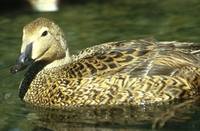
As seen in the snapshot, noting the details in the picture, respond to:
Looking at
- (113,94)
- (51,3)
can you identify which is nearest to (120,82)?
(113,94)

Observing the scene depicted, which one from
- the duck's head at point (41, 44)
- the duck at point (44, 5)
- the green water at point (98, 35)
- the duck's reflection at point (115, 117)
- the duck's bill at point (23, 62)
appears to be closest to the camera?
the duck's reflection at point (115, 117)

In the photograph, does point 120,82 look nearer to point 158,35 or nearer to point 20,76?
point 20,76

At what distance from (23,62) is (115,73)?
1217 mm

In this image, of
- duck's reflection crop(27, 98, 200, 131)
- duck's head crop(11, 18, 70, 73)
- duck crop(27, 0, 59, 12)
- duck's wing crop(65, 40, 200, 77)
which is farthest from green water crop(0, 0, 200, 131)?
duck's head crop(11, 18, 70, 73)

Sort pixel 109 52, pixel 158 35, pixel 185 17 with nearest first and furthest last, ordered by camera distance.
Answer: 1. pixel 109 52
2. pixel 158 35
3. pixel 185 17

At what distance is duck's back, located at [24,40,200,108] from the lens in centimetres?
1124

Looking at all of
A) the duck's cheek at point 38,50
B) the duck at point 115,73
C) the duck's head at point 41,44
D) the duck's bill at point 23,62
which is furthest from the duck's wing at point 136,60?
the duck's bill at point 23,62

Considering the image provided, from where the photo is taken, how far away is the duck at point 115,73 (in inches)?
442

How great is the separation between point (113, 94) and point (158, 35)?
3.46m

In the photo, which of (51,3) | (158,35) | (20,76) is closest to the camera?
(20,76)

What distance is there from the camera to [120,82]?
11.2 m

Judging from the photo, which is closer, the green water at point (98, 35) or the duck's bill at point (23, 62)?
the green water at point (98, 35)

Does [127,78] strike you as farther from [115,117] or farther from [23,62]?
[23,62]

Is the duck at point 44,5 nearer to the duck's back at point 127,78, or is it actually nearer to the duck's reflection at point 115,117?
the duck's back at point 127,78
